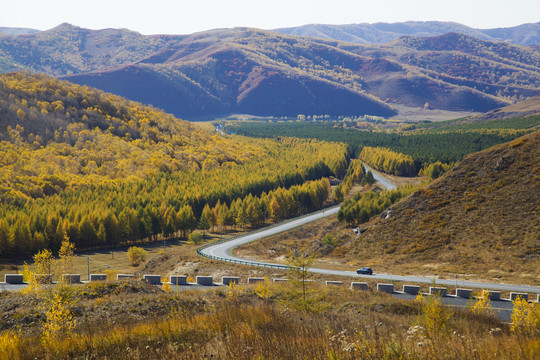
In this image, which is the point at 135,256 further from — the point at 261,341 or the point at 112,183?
the point at 261,341

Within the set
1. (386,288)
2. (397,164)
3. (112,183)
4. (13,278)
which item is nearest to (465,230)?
(386,288)

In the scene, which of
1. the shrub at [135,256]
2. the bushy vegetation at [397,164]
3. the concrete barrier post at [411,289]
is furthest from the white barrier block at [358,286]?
the bushy vegetation at [397,164]

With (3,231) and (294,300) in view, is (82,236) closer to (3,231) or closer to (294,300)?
(3,231)

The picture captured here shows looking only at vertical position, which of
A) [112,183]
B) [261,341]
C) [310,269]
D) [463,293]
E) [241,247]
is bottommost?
[241,247]

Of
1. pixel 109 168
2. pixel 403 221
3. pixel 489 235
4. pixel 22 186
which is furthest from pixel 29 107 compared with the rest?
pixel 489 235

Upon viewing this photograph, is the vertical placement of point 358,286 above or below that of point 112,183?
above
